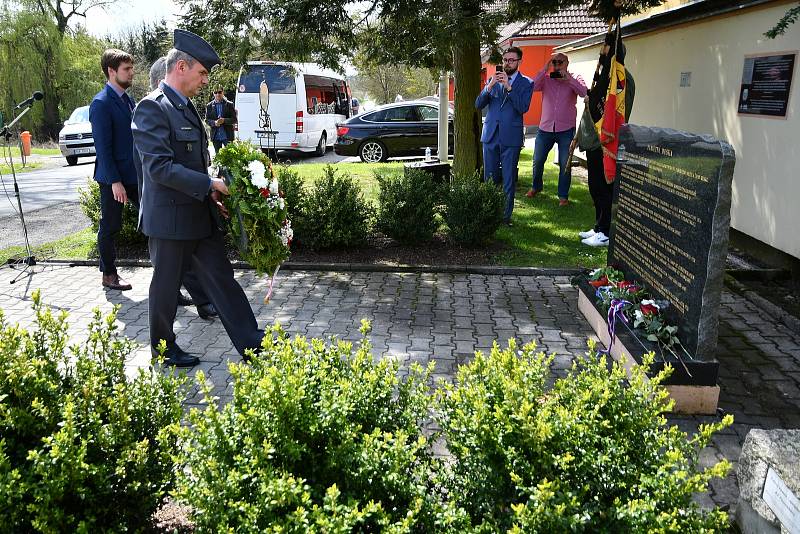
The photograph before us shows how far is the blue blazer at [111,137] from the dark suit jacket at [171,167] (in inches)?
76.6

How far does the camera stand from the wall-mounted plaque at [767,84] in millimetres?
6828

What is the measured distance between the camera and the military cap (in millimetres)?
4215

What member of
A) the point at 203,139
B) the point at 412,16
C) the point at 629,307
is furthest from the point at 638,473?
the point at 412,16

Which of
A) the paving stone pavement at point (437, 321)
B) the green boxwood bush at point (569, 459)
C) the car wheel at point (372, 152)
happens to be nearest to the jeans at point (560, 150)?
the paving stone pavement at point (437, 321)

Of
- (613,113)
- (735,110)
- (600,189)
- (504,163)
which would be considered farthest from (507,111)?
(735,110)

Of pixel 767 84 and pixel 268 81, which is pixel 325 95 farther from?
pixel 767 84

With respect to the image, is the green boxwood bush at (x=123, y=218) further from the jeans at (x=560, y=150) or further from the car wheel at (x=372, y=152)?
the car wheel at (x=372, y=152)

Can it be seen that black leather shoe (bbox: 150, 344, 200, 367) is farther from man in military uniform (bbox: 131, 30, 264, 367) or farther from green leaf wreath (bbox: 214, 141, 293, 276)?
green leaf wreath (bbox: 214, 141, 293, 276)

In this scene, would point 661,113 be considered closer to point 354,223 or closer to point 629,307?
point 354,223

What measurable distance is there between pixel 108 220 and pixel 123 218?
1.40 metres

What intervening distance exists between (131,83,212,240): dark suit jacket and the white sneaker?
5314 mm

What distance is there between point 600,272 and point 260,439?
167 inches

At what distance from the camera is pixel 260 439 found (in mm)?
2381

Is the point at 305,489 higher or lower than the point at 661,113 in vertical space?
lower
